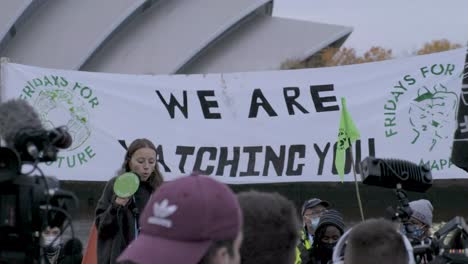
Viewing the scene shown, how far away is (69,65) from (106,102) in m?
23.7

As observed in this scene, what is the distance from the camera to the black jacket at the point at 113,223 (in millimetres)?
4816

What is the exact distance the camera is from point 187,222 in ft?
6.16

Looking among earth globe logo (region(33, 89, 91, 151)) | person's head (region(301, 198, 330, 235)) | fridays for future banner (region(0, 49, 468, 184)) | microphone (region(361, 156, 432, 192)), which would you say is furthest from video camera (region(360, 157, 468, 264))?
earth globe logo (region(33, 89, 91, 151))

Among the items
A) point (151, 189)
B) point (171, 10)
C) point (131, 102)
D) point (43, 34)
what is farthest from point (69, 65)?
point (151, 189)

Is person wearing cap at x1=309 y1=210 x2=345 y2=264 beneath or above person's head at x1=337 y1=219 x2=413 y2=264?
beneath

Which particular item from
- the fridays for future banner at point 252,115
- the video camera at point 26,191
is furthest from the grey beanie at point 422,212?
the video camera at point 26,191

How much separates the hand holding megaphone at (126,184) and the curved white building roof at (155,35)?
26.0 m

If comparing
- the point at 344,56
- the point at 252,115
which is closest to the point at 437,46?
the point at 344,56

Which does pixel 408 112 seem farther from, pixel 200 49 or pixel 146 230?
pixel 200 49

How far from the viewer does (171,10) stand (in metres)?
34.0

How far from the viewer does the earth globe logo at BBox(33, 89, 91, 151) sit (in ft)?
26.8

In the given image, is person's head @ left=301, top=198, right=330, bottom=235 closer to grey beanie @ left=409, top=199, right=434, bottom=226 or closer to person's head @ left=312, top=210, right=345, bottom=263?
person's head @ left=312, top=210, right=345, bottom=263

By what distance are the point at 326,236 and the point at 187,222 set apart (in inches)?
130

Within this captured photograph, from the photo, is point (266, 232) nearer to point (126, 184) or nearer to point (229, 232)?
point (229, 232)
